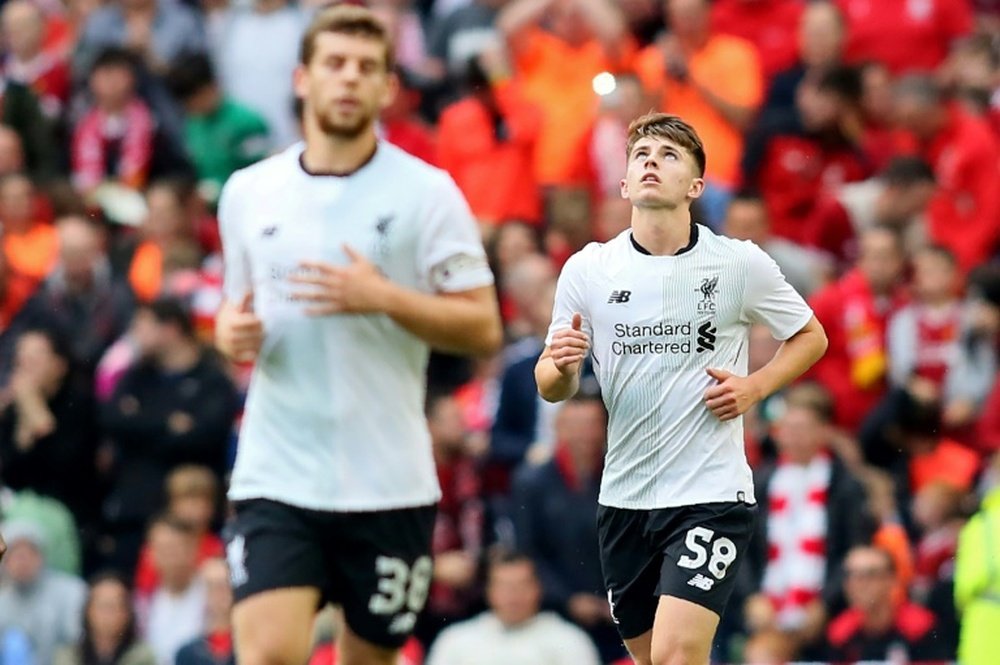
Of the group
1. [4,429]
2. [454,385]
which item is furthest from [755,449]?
[4,429]

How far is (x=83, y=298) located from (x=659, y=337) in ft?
25.5

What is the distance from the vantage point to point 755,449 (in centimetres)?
1239

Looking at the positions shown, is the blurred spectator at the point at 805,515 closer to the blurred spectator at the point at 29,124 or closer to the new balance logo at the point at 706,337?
the new balance logo at the point at 706,337

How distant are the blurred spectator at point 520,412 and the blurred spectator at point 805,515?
1333mm

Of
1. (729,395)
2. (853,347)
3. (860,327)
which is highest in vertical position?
(860,327)

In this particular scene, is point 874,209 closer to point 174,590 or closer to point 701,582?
point 174,590

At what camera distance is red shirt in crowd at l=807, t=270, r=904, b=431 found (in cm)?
1285

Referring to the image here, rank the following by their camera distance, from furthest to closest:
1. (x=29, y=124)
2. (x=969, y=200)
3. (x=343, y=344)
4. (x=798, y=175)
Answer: (x=29, y=124) < (x=798, y=175) < (x=969, y=200) < (x=343, y=344)

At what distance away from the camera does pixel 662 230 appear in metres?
7.37

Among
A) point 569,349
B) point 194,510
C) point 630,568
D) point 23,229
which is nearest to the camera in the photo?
point 569,349

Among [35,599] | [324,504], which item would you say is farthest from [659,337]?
[35,599]

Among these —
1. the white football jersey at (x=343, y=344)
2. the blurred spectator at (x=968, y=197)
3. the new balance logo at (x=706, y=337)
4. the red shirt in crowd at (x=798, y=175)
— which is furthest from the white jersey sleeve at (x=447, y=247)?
the red shirt in crowd at (x=798, y=175)

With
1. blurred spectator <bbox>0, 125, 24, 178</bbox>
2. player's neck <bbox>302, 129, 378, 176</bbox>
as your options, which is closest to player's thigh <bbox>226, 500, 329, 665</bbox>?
player's neck <bbox>302, 129, 378, 176</bbox>

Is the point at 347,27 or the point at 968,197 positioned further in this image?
the point at 968,197
